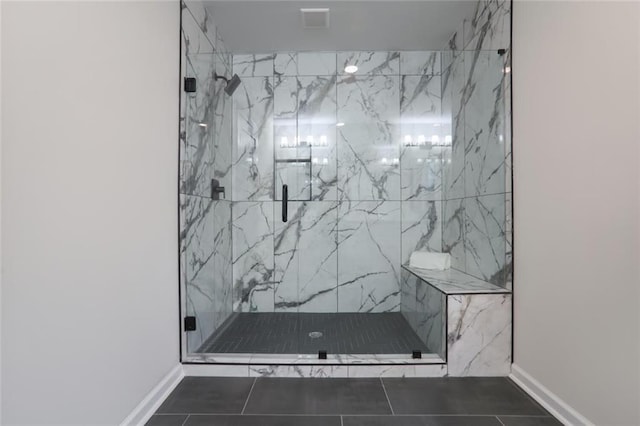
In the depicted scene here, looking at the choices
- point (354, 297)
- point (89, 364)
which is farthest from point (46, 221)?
point (354, 297)

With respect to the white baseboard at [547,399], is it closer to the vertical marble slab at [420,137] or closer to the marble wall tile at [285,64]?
the vertical marble slab at [420,137]

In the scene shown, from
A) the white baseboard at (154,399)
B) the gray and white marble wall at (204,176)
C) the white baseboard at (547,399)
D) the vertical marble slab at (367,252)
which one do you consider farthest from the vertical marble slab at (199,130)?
the white baseboard at (547,399)

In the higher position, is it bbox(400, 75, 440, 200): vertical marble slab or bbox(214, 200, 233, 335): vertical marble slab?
bbox(400, 75, 440, 200): vertical marble slab

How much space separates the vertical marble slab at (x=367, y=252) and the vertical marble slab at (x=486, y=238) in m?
0.71

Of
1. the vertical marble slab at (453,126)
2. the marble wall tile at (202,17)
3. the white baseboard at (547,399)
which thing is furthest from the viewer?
the vertical marble slab at (453,126)

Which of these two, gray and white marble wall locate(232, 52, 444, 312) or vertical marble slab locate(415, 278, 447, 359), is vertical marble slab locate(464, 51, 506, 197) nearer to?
gray and white marble wall locate(232, 52, 444, 312)

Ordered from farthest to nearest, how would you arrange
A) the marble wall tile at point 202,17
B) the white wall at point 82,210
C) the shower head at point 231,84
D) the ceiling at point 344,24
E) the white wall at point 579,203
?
the shower head at point 231,84 < the ceiling at point 344,24 < the marble wall tile at point 202,17 < the white wall at point 579,203 < the white wall at point 82,210

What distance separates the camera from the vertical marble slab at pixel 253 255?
129 inches

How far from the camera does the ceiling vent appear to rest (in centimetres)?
256

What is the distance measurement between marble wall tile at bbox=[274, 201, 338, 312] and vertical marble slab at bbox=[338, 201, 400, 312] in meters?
0.08

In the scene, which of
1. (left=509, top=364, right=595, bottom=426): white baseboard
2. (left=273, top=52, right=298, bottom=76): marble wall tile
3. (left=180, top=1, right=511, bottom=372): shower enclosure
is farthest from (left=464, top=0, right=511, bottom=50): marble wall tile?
(left=509, top=364, right=595, bottom=426): white baseboard

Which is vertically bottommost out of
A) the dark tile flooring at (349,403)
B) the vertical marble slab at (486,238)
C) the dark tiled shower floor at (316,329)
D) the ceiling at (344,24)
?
the dark tile flooring at (349,403)

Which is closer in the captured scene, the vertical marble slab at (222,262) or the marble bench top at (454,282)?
the marble bench top at (454,282)

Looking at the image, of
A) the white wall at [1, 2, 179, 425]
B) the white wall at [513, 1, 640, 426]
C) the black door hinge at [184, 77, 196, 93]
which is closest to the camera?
the white wall at [1, 2, 179, 425]
